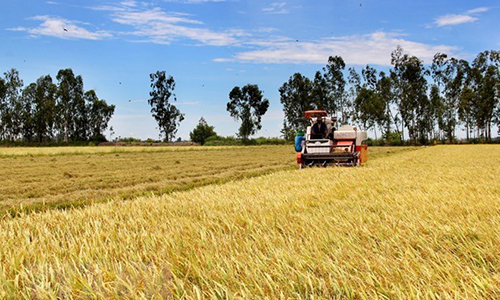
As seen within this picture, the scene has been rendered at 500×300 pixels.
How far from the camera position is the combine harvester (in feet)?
43.8

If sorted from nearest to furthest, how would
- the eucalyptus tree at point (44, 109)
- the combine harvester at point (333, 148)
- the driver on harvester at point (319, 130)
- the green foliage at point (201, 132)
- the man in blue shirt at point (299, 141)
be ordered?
the combine harvester at point (333, 148) → the driver on harvester at point (319, 130) → the man in blue shirt at point (299, 141) → the eucalyptus tree at point (44, 109) → the green foliage at point (201, 132)

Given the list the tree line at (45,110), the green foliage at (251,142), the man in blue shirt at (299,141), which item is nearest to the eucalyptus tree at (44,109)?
the tree line at (45,110)

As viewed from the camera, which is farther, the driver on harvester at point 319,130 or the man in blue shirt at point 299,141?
the man in blue shirt at point 299,141

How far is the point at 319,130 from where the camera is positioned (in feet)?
46.9

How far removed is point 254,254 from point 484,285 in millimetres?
1445

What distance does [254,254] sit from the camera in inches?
112

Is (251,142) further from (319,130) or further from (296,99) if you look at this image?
(319,130)

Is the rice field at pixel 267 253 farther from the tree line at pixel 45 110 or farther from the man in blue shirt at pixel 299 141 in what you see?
the tree line at pixel 45 110

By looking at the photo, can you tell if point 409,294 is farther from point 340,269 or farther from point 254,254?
point 254,254

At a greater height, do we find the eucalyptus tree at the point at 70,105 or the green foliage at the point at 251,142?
the eucalyptus tree at the point at 70,105

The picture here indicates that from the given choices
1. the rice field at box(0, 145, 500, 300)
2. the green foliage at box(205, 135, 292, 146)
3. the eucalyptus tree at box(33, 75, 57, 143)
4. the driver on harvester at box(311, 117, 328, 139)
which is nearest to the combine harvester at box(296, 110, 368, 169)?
the driver on harvester at box(311, 117, 328, 139)

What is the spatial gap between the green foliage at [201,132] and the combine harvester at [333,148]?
77.7m

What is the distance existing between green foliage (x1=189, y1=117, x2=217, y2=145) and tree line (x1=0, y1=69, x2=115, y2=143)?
74.8 ft

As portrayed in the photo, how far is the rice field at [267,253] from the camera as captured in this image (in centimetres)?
230
